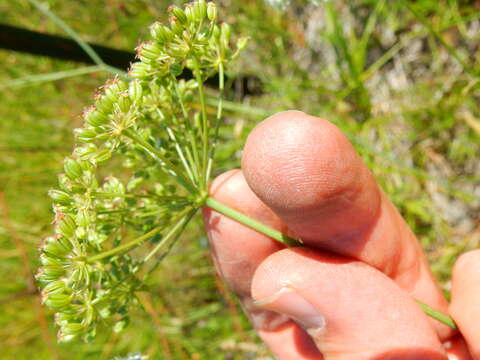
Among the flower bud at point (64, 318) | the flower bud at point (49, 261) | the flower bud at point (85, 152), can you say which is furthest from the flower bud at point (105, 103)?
the flower bud at point (64, 318)

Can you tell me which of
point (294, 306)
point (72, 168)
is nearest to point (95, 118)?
point (72, 168)

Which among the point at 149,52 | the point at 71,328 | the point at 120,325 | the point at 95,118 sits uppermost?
the point at 149,52

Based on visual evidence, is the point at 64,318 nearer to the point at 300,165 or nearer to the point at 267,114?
the point at 300,165

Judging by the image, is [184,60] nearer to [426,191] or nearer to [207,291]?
[426,191]

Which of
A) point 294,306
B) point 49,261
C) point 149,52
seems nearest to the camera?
point 49,261

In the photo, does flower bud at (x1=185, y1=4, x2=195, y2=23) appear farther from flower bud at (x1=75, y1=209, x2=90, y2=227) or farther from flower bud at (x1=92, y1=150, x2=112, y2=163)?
flower bud at (x1=75, y1=209, x2=90, y2=227)

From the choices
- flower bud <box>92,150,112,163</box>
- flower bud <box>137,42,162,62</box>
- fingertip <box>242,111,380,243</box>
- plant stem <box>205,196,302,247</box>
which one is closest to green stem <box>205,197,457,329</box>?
plant stem <box>205,196,302,247</box>

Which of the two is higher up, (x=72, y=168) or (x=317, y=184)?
(x=72, y=168)
